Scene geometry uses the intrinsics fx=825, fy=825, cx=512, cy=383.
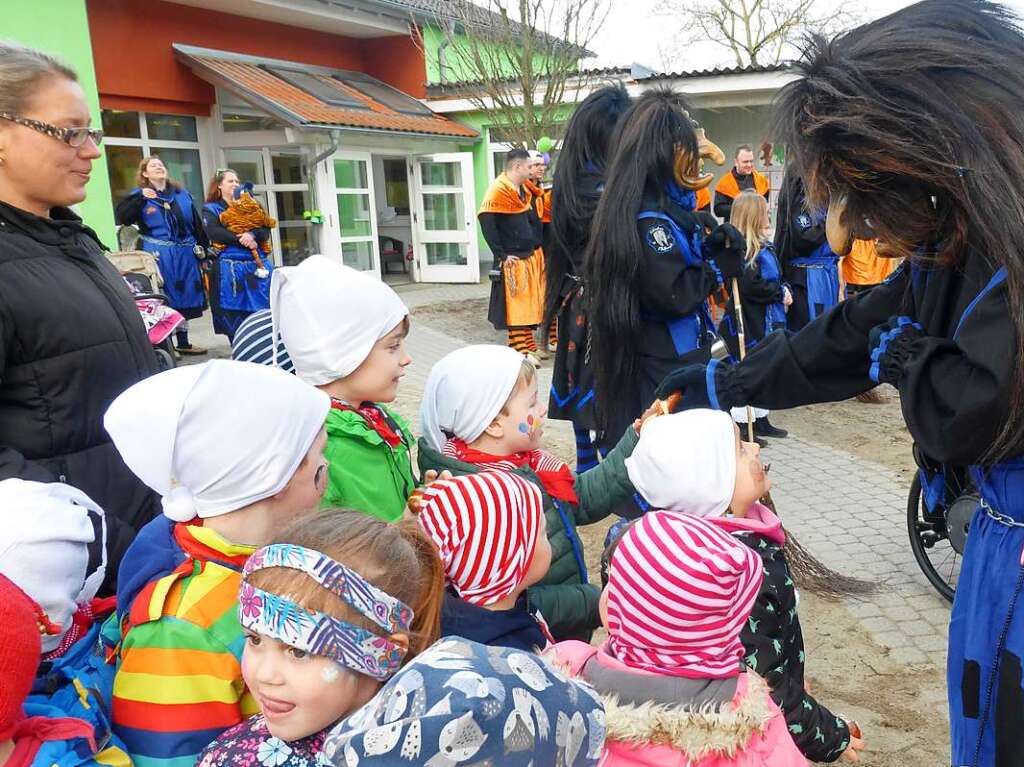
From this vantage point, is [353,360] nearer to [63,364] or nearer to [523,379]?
[523,379]

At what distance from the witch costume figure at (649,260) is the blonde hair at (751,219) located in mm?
2210

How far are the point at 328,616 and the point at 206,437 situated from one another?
1.53ft

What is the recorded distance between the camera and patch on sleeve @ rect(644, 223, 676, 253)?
3.26 m

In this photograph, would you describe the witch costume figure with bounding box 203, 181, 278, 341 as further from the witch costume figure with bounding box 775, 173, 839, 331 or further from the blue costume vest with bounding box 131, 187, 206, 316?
the witch costume figure with bounding box 775, 173, 839, 331

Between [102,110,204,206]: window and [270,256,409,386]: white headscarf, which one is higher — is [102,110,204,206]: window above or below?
above

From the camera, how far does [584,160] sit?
3852 millimetres

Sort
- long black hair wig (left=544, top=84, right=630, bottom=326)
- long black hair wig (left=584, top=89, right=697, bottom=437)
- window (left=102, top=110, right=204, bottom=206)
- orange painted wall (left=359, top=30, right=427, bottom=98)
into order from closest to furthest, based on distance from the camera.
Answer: long black hair wig (left=584, top=89, right=697, bottom=437)
long black hair wig (left=544, top=84, right=630, bottom=326)
window (left=102, top=110, right=204, bottom=206)
orange painted wall (left=359, top=30, right=427, bottom=98)

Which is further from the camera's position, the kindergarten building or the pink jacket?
the kindergarten building

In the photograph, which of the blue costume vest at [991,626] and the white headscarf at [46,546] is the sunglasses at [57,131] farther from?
the blue costume vest at [991,626]

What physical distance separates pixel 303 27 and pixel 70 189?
13.8 m

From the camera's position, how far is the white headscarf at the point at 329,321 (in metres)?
2.09

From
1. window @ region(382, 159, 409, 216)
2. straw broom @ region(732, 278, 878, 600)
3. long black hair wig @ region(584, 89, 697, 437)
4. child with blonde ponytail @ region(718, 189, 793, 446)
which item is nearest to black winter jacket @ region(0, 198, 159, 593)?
long black hair wig @ region(584, 89, 697, 437)

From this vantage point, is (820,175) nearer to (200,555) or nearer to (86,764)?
(200,555)

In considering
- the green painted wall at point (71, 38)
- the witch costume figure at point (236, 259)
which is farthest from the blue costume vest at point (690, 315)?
the green painted wall at point (71, 38)
